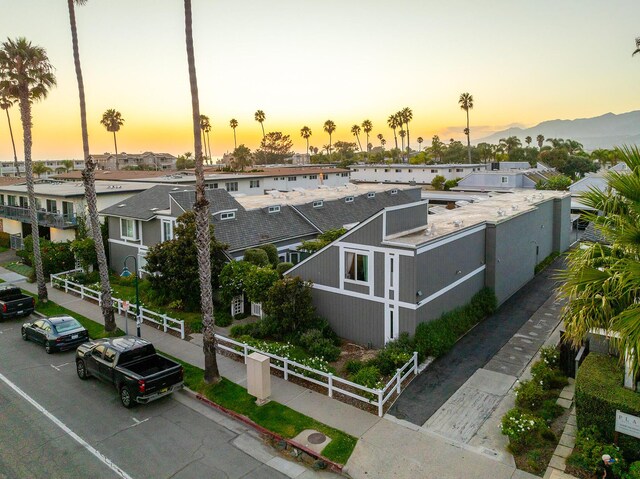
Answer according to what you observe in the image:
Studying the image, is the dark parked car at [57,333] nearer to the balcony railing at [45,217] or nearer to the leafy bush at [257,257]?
the leafy bush at [257,257]

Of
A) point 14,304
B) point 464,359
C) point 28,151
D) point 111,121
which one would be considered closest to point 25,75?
point 28,151

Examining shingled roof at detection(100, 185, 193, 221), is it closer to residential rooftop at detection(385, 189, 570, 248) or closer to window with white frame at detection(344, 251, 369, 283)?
window with white frame at detection(344, 251, 369, 283)

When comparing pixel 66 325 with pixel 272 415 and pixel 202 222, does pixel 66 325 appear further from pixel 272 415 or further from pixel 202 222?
pixel 272 415

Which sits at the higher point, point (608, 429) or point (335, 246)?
point (335, 246)

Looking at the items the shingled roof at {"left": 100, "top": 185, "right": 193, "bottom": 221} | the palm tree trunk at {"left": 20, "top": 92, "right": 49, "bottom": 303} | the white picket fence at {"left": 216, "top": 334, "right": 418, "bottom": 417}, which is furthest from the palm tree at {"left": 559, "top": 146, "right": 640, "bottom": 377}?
the palm tree trunk at {"left": 20, "top": 92, "right": 49, "bottom": 303}

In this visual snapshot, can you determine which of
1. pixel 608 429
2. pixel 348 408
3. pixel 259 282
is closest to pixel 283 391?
pixel 348 408

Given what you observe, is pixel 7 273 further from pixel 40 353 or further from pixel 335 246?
pixel 335 246
